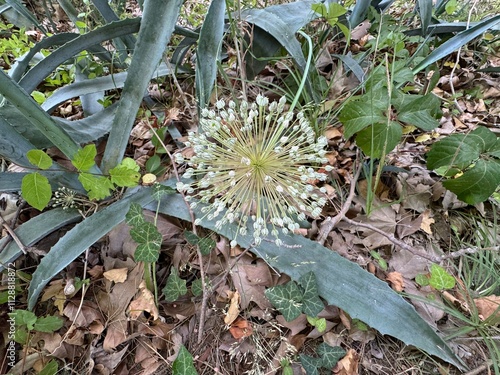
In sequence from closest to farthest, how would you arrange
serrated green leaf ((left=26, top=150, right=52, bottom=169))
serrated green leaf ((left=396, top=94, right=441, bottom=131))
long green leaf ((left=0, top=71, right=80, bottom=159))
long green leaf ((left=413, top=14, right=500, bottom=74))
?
long green leaf ((left=0, top=71, right=80, bottom=159)) → serrated green leaf ((left=26, top=150, right=52, bottom=169)) → serrated green leaf ((left=396, top=94, right=441, bottom=131)) → long green leaf ((left=413, top=14, right=500, bottom=74))

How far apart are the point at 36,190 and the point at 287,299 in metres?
0.76

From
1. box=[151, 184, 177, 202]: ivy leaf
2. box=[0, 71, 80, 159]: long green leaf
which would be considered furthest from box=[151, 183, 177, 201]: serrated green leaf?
box=[0, 71, 80, 159]: long green leaf

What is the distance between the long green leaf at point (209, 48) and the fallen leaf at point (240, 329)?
69 cm

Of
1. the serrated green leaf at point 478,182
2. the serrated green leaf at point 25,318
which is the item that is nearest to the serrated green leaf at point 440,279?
the serrated green leaf at point 478,182

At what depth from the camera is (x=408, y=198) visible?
1.17m

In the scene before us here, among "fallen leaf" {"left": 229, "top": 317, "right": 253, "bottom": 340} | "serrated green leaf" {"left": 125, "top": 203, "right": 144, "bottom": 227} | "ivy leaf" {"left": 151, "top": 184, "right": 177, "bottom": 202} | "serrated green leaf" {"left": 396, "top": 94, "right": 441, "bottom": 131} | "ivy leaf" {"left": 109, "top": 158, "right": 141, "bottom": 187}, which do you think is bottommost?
"fallen leaf" {"left": 229, "top": 317, "right": 253, "bottom": 340}

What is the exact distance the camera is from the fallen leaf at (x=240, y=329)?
3.18ft

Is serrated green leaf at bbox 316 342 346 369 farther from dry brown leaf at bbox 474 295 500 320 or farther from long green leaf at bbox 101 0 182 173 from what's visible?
long green leaf at bbox 101 0 182 173

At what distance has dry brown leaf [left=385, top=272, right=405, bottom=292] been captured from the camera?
1016 millimetres

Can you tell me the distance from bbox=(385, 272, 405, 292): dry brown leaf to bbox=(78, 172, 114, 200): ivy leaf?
928 millimetres

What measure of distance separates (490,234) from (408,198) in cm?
29

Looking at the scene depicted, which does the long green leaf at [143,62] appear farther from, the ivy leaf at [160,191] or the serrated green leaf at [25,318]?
the serrated green leaf at [25,318]

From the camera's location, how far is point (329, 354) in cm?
91

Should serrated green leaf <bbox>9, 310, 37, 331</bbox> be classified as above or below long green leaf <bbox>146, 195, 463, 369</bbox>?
above
